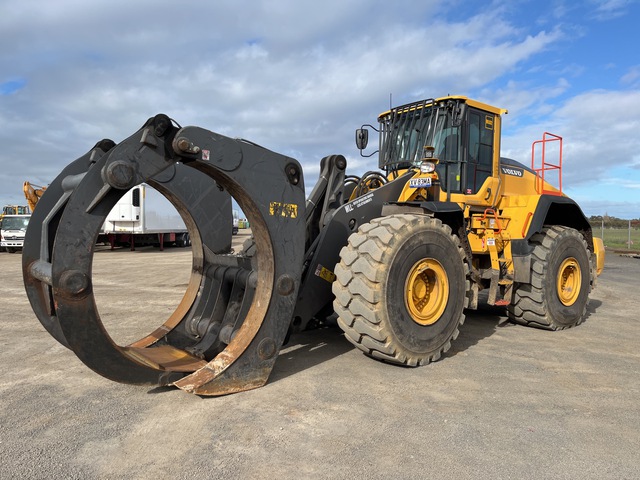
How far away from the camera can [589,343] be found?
565 cm

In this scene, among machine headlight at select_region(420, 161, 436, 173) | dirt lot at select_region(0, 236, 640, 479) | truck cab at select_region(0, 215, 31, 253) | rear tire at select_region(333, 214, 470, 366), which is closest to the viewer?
dirt lot at select_region(0, 236, 640, 479)

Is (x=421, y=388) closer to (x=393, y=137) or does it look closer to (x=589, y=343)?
(x=589, y=343)

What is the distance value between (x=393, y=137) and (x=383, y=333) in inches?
130

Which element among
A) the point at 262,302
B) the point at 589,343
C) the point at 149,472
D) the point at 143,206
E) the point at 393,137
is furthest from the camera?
the point at 143,206

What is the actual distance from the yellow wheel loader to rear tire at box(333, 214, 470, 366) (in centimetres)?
2

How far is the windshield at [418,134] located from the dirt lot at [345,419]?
2.40 meters

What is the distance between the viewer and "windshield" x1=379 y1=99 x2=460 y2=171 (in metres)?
6.02

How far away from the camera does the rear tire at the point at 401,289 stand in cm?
412

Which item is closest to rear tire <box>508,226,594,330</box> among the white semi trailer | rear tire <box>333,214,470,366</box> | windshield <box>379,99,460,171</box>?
windshield <box>379,99,460,171</box>

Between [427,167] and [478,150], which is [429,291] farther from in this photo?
[478,150]

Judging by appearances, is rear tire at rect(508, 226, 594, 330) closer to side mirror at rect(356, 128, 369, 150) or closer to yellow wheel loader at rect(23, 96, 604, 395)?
yellow wheel loader at rect(23, 96, 604, 395)

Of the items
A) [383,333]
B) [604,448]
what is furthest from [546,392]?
[383,333]

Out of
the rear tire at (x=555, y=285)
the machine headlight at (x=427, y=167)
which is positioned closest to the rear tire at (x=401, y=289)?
the machine headlight at (x=427, y=167)

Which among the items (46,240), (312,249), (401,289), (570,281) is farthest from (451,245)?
(46,240)
